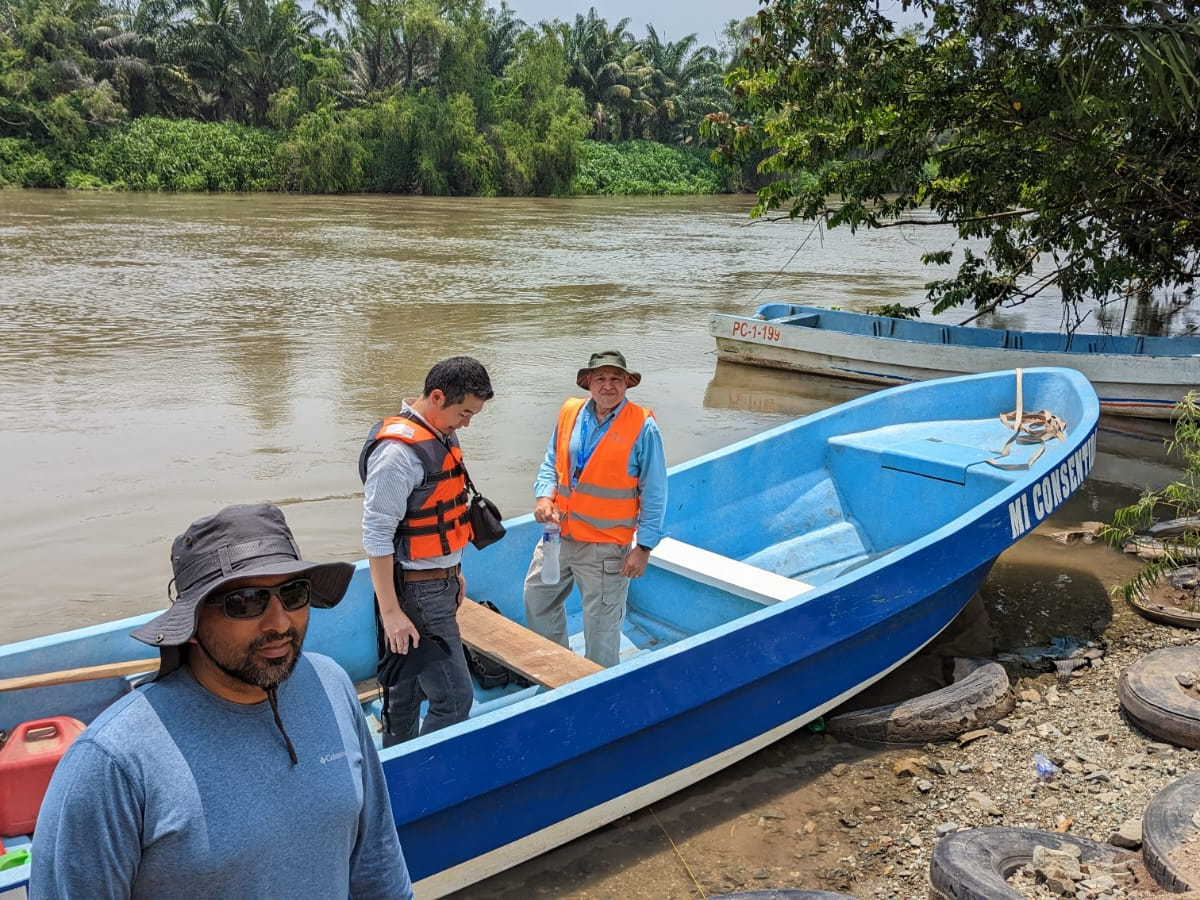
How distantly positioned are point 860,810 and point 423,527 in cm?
219

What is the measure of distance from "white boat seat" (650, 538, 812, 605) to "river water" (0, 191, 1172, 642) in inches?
99.2

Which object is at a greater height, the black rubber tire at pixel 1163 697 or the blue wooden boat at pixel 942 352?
Answer: the blue wooden boat at pixel 942 352

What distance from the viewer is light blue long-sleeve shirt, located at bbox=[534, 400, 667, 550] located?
4.24 m

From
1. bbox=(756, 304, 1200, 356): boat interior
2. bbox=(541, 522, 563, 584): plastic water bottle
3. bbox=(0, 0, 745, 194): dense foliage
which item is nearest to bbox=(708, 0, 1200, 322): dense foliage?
bbox=(756, 304, 1200, 356): boat interior

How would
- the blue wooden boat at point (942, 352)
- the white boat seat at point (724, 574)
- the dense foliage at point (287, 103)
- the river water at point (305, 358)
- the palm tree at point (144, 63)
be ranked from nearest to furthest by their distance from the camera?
the white boat seat at point (724, 574)
the river water at point (305, 358)
the blue wooden boat at point (942, 352)
the dense foliage at point (287, 103)
the palm tree at point (144, 63)

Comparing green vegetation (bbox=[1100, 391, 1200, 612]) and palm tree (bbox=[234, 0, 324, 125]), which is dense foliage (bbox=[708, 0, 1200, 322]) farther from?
palm tree (bbox=[234, 0, 324, 125])

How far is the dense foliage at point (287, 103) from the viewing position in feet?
128

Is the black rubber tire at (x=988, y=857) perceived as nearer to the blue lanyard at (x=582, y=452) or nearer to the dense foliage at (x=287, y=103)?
the blue lanyard at (x=582, y=452)

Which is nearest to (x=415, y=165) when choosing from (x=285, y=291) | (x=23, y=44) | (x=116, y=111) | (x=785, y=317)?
(x=116, y=111)

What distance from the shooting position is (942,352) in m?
10.8

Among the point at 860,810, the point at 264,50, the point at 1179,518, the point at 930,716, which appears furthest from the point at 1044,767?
the point at 264,50

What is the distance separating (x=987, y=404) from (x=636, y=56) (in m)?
51.9

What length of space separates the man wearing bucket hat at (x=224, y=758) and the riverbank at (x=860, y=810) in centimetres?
246

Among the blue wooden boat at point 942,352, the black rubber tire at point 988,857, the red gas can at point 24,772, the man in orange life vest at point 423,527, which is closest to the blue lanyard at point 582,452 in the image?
the man in orange life vest at point 423,527
